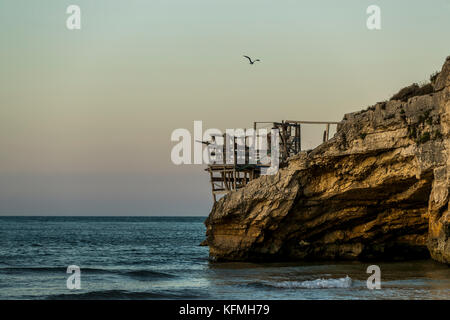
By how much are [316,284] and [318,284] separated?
71 millimetres

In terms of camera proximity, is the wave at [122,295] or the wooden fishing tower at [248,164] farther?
the wooden fishing tower at [248,164]

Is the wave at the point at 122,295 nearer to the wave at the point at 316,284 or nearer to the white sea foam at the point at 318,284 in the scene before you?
the wave at the point at 316,284

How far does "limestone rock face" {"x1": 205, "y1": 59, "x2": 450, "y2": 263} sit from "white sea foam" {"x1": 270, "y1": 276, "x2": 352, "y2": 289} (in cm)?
406

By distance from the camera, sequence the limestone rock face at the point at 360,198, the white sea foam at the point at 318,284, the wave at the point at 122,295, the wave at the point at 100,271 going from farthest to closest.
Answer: the wave at the point at 100,271, the limestone rock face at the point at 360,198, the white sea foam at the point at 318,284, the wave at the point at 122,295

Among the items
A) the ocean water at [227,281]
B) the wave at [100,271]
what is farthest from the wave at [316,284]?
the wave at [100,271]

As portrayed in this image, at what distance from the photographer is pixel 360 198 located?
23547mm

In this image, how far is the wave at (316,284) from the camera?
1883 cm

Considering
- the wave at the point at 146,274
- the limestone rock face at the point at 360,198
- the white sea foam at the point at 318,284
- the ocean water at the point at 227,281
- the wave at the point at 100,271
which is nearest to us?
the ocean water at the point at 227,281

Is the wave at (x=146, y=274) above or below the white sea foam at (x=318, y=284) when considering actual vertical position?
below

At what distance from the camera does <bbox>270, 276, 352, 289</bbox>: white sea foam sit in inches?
741

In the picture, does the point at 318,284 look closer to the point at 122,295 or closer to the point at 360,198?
the point at 360,198

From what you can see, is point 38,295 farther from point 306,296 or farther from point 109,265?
point 109,265

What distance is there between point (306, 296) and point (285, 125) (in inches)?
486

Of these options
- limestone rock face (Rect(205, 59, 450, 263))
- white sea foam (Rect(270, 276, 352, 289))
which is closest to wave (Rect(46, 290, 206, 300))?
white sea foam (Rect(270, 276, 352, 289))
